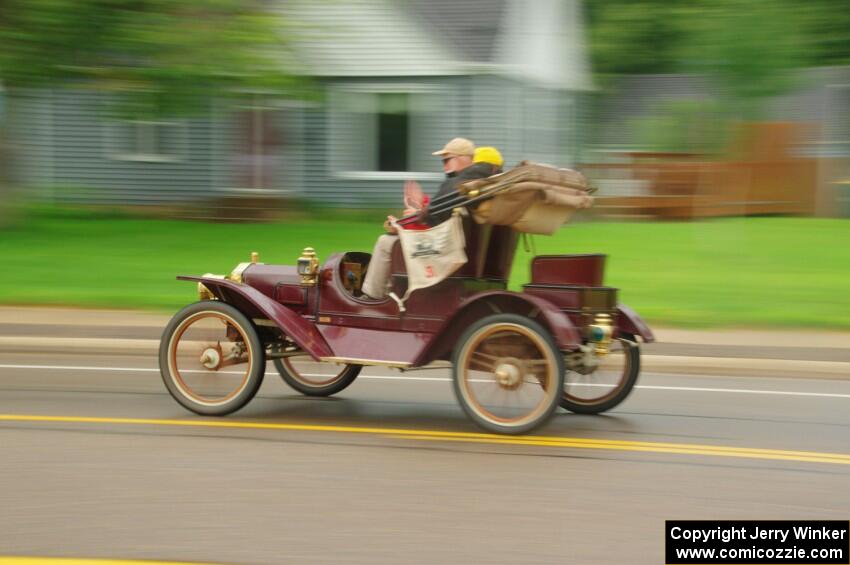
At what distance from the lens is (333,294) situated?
303 inches

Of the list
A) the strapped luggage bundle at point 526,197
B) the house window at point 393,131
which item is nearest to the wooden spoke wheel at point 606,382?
the strapped luggage bundle at point 526,197

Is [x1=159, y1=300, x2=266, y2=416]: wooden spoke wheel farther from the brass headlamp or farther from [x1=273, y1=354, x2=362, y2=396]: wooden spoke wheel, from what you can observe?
[x1=273, y1=354, x2=362, y2=396]: wooden spoke wheel

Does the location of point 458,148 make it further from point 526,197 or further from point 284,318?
point 284,318

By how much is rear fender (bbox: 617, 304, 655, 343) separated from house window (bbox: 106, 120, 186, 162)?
57.8 ft

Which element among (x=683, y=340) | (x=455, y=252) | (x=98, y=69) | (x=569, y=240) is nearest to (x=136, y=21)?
(x=98, y=69)

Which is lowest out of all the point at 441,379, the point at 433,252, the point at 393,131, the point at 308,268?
the point at 441,379

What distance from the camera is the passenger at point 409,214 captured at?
7445 mm

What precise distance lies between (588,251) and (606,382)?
31.1 feet

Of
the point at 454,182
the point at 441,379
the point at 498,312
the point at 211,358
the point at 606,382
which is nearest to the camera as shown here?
the point at 498,312

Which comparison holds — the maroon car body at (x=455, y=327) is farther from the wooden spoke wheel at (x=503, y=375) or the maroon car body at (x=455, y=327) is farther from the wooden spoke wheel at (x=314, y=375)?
the wooden spoke wheel at (x=314, y=375)

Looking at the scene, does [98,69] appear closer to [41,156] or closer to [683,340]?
[41,156]

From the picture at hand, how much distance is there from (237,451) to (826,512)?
329cm

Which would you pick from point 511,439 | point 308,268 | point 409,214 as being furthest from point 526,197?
point 308,268

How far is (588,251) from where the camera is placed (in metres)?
17.1
